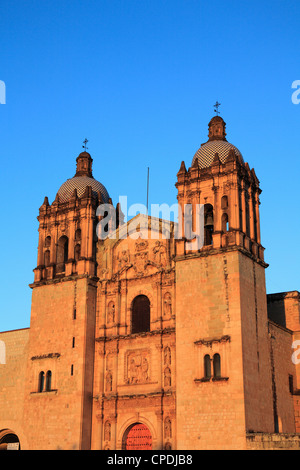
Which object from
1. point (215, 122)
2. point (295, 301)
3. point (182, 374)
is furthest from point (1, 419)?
point (215, 122)

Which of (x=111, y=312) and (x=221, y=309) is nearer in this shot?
(x=221, y=309)

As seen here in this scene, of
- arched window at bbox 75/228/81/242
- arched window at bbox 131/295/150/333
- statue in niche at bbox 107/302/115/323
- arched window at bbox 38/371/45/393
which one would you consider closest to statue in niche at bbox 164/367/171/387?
arched window at bbox 131/295/150/333

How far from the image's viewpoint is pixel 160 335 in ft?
120

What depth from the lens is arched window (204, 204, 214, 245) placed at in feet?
127

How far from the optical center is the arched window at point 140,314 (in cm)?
3819

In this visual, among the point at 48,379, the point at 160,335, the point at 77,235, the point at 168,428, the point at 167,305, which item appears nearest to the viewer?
the point at 168,428

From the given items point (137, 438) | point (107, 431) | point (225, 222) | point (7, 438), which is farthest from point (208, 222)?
point (7, 438)

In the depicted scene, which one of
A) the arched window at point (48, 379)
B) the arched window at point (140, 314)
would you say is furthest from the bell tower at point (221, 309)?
the arched window at point (48, 379)

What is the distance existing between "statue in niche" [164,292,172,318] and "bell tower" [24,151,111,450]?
494cm

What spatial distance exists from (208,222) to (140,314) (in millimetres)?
6724

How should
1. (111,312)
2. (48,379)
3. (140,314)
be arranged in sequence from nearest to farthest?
1. (140,314)
2. (48,379)
3. (111,312)

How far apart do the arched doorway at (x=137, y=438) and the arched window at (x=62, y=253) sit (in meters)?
11.3

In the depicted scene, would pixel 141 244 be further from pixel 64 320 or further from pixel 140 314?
pixel 64 320

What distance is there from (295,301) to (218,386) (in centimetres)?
1063
